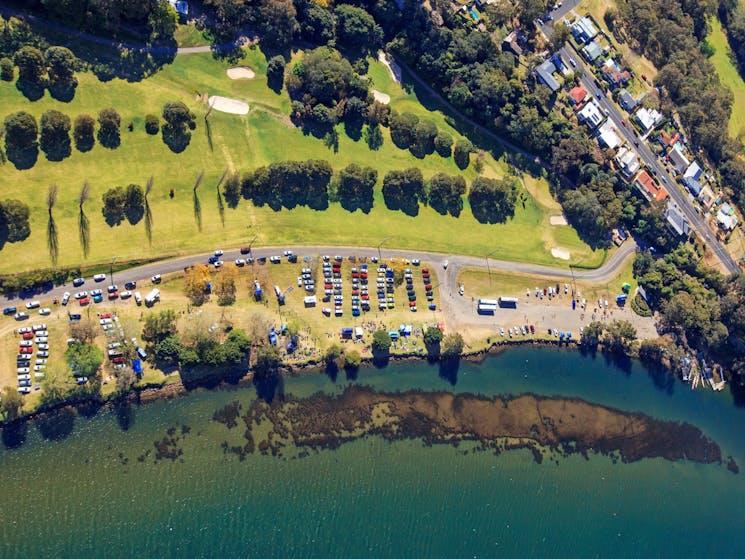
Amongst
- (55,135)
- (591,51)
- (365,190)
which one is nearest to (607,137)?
(591,51)

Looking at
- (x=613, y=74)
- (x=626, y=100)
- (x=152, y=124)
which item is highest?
(x=613, y=74)

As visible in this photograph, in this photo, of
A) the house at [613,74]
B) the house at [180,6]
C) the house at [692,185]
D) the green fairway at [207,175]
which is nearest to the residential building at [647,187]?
the house at [692,185]

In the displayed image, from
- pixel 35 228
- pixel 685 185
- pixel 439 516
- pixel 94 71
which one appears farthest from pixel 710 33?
pixel 35 228

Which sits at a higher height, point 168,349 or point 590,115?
point 590,115

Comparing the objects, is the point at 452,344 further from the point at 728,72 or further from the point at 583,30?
the point at 728,72

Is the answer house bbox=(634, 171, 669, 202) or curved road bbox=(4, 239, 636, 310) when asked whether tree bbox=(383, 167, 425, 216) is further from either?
house bbox=(634, 171, 669, 202)

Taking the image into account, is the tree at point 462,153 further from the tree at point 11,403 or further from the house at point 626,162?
the tree at point 11,403

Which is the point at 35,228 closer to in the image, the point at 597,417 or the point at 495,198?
the point at 495,198
